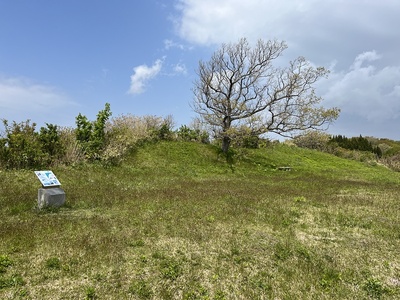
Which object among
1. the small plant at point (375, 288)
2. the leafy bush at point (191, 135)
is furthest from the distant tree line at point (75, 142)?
the small plant at point (375, 288)

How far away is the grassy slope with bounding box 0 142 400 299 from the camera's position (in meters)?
6.42

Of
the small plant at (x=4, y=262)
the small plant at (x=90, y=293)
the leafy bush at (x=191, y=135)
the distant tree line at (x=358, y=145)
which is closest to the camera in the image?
the small plant at (x=90, y=293)

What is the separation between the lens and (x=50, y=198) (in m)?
11.4

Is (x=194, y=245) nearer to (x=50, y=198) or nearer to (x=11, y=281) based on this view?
(x=11, y=281)

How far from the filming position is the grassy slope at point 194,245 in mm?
6418

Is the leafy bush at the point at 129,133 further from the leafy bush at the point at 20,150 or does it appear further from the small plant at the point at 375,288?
the small plant at the point at 375,288

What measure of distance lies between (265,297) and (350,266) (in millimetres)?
2827

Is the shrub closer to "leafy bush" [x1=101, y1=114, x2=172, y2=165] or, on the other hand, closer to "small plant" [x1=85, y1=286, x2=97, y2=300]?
"leafy bush" [x1=101, y1=114, x2=172, y2=165]

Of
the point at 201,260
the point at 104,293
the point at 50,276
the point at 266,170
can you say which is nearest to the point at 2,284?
the point at 50,276

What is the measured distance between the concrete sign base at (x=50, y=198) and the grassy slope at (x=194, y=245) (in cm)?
37

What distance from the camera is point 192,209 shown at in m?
12.2

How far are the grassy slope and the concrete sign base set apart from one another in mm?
374

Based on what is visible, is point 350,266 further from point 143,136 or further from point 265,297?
point 143,136

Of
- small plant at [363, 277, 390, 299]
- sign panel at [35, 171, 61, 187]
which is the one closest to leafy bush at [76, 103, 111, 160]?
sign panel at [35, 171, 61, 187]
